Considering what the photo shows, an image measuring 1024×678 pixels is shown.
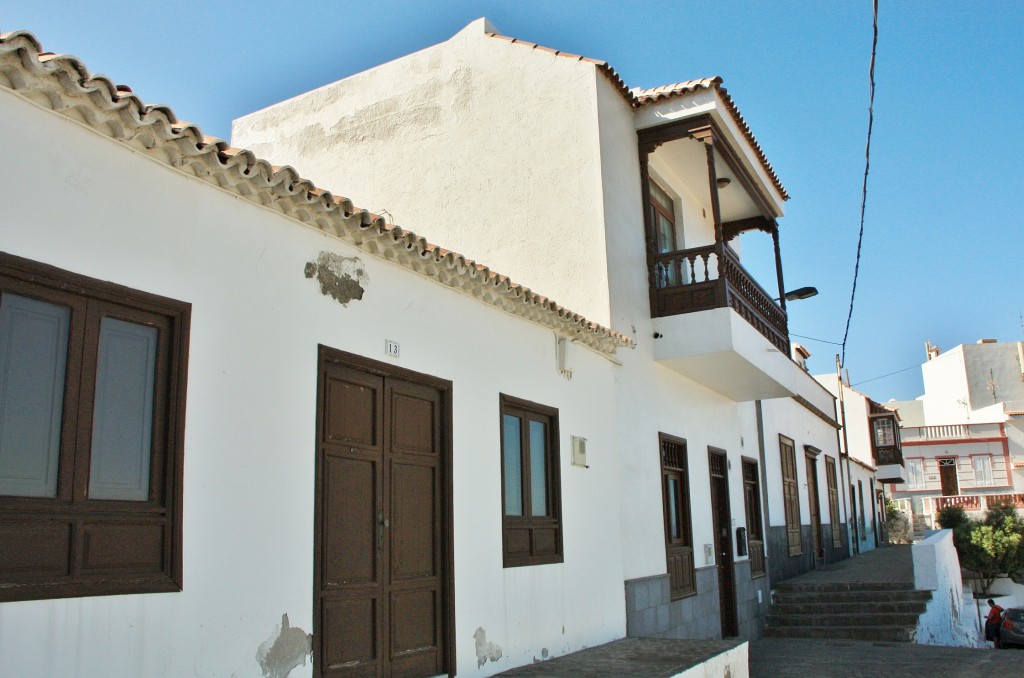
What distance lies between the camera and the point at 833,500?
979 inches

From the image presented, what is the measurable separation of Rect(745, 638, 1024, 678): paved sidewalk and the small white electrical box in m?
3.52

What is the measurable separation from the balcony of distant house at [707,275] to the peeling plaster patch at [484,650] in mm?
5300

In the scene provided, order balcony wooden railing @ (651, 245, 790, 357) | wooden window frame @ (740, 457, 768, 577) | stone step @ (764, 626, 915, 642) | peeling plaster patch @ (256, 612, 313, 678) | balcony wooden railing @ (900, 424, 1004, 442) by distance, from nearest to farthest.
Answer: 1. peeling plaster patch @ (256, 612, 313, 678)
2. balcony wooden railing @ (651, 245, 790, 357)
3. stone step @ (764, 626, 915, 642)
4. wooden window frame @ (740, 457, 768, 577)
5. balcony wooden railing @ (900, 424, 1004, 442)

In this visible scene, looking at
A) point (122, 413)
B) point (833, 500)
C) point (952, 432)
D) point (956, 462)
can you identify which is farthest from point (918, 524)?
point (122, 413)

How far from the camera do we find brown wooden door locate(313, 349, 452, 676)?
233 inches

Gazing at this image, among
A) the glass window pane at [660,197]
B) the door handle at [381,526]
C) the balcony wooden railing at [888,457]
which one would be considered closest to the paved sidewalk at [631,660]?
the door handle at [381,526]

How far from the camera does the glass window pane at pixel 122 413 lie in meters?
4.50

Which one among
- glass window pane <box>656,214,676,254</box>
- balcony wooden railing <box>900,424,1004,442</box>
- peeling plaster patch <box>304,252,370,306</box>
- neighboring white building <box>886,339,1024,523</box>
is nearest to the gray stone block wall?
glass window pane <box>656,214,676,254</box>

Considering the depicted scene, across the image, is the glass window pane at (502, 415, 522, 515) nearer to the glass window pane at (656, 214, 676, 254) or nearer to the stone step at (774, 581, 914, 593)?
the glass window pane at (656, 214, 676, 254)

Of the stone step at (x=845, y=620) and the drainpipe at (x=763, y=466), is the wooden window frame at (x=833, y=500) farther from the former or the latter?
the stone step at (x=845, y=620)

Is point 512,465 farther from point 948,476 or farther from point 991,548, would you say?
point 948,476

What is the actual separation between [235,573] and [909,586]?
1299 centimetres

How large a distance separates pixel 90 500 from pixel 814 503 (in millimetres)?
19727

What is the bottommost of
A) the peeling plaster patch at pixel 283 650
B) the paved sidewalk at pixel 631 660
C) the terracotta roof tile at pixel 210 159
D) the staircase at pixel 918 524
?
the paved sidewalk at pixel 631 660
